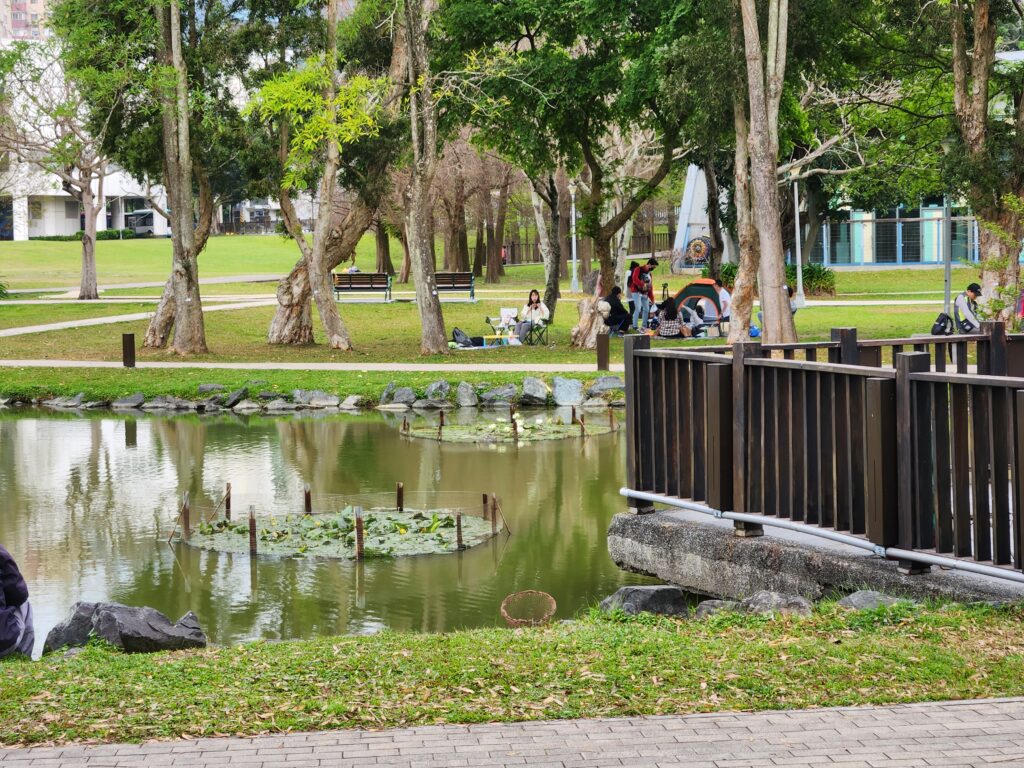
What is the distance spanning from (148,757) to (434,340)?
915 inches

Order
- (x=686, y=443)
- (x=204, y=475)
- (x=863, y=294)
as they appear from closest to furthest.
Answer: (x=686, y=443), (x=204, y=475), (x=863, y=294)

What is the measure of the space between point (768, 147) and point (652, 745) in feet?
67.4

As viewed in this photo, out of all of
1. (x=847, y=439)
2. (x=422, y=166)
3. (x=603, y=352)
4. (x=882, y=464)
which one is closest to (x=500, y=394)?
(x=603, y=352)

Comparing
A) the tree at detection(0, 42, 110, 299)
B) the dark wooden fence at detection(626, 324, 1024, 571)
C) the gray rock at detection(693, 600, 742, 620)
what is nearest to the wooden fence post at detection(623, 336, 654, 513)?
the dark wooden fence at detection(626, 324, 1024, 571)

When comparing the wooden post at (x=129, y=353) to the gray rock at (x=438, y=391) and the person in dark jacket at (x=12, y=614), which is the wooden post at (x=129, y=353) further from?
the person in dark jacket at (x=12, y=614)

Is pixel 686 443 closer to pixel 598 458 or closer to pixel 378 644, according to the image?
pixel 378 644

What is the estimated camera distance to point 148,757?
5488 mm

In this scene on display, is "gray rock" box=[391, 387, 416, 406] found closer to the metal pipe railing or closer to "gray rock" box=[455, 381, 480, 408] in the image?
"gray rock" box=[455, 381, 480, 408]

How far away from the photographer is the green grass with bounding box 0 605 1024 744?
5984mm

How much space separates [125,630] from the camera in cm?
798

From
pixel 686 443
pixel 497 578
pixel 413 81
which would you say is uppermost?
pixel 413 81

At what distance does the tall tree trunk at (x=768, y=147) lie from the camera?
79.7ft

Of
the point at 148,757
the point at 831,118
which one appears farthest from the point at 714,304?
the point at 148,757

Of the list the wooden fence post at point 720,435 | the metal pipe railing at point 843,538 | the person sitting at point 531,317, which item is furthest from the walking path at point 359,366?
the wooden fence post at point 720,435
